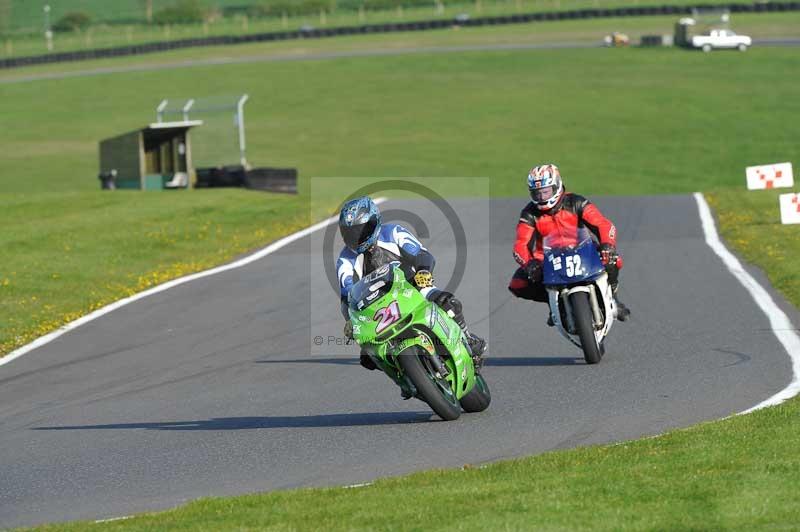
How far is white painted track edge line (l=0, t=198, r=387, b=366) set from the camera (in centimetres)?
1443

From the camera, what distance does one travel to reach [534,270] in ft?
39.4

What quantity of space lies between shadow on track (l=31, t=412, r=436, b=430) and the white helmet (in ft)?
9.50

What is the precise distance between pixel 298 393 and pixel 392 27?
74.4m

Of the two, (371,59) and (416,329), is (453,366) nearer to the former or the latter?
(416,329)

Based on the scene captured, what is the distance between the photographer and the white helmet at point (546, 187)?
39.3ft

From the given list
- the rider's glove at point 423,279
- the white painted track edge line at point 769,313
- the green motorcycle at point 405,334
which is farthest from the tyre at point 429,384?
the white painted track edge line at point 769,313

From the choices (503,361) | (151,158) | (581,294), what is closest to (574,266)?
(581,294)

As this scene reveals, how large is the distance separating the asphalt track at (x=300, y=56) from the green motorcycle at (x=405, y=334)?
2488 inches

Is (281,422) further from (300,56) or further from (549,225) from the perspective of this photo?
(300,56)

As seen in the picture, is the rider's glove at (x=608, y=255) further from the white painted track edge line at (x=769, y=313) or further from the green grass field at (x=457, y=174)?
the green grass field at (x=457, y=174)

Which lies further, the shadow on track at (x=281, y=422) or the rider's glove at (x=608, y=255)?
the rider's glove at (x=608, y=255)

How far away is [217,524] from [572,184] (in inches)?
1307

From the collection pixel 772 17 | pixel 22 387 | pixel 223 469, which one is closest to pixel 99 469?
pixel 223 469

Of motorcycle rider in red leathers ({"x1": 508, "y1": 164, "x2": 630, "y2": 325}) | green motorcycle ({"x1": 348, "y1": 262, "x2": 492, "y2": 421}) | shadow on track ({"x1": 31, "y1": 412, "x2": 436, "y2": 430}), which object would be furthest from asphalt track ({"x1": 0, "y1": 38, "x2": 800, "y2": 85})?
green motorcycle ({"x1": 348, "y1": 262, "x2": 492, "y2": 421})
